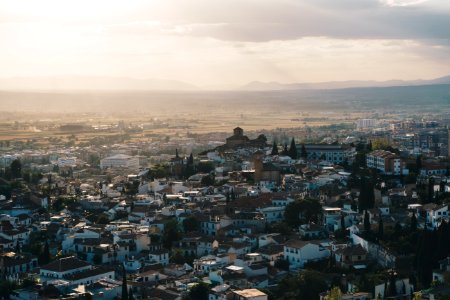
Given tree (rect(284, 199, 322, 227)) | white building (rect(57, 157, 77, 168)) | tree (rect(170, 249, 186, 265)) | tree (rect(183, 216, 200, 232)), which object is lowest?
white building (rect(57, 157, 77, 168))

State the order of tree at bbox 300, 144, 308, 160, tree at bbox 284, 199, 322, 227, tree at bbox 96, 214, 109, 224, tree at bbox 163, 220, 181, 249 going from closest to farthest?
tree at bbox 163, 220, 181, 249, tree at bbox 284, 199, 322, 227, tree at bbox 96, 214, 109, 224, tree at bbox 300, 144, 308, 160

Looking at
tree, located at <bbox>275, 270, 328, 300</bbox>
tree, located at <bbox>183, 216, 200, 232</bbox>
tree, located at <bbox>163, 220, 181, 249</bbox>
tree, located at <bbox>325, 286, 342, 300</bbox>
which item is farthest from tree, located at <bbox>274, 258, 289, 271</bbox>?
tree, located at <bbox>183, 216, 200, 232</bbox>

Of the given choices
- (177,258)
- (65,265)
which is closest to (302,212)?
(177,258)

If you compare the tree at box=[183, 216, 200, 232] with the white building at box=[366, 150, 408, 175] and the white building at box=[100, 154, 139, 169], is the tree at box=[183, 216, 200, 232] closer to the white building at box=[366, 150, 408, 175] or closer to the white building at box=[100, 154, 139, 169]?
the white building at box=[366, 150, 408, 175]

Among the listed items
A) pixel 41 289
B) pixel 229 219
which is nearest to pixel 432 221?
pixel 229 219

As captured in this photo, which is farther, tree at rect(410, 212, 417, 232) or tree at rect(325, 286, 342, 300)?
tree at rect(410, 212, 417, 232)

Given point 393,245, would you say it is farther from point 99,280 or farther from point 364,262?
point 99,280

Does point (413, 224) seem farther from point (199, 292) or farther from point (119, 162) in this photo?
point (119, 162)
